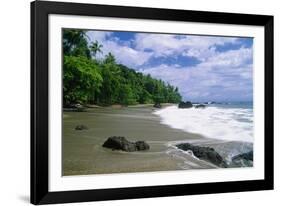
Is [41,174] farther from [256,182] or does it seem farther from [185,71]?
[256,182]

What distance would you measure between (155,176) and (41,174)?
613mm

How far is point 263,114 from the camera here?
11.7 ft

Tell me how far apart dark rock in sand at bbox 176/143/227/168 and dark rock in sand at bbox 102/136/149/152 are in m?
0.24

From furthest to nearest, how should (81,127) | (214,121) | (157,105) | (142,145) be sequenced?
(214,121) < (157,105) < (142,145) < (81,127)

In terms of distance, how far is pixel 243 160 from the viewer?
352 cm

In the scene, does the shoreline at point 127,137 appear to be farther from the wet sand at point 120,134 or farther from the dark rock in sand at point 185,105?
the dark rock in sand at point 185,105

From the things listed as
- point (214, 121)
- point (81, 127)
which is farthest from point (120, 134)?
point (214, 121)

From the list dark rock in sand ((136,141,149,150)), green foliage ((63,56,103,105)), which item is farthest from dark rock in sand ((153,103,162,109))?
green foliage ((63,56,103,105))

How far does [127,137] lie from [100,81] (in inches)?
12.5

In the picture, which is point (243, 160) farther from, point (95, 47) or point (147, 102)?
point (95, 47)

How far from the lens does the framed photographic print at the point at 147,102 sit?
3031 mm

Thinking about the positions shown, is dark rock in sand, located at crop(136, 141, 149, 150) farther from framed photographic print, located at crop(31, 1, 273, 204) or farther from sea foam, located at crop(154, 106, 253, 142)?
sea foam, located at crop(154, 106, 253, 142)

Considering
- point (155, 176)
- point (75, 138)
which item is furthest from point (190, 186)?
point (75, 138)

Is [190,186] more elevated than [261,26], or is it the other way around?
[261,26]
